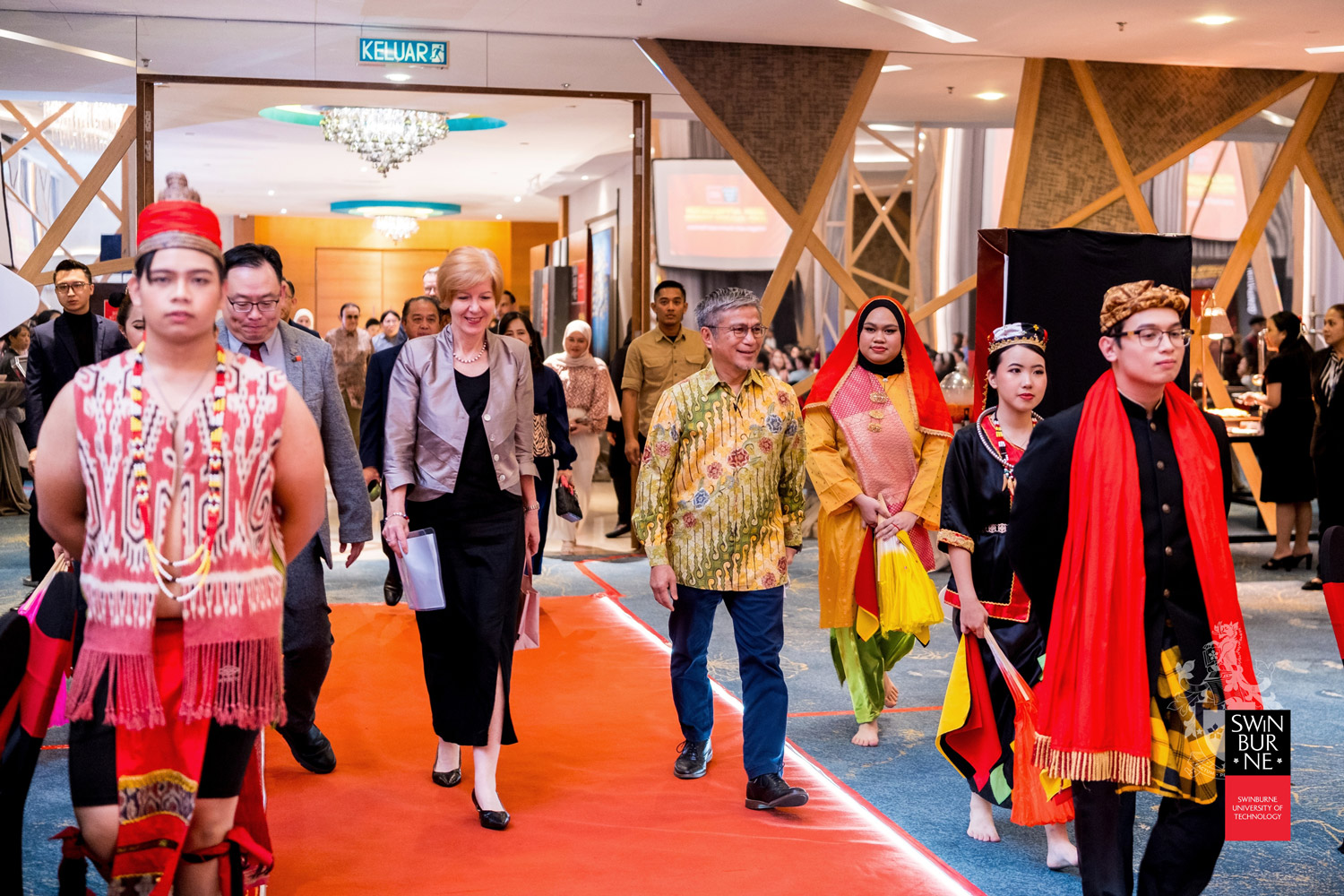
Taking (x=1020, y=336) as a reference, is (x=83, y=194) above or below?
above

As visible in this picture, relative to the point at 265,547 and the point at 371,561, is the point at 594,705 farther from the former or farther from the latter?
the point at 371,561

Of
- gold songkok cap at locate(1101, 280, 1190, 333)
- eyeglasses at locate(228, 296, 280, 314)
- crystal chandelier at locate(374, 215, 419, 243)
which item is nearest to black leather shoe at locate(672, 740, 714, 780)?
eyeglasses at locate(228, 296, 280, 314)

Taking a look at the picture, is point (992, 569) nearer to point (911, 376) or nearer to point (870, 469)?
point (870, 469)

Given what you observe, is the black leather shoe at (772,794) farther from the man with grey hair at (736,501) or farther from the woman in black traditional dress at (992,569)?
the woman in black traditional dress at (992,569)

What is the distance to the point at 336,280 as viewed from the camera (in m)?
20.9

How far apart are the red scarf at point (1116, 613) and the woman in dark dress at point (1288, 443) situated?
6.22 m

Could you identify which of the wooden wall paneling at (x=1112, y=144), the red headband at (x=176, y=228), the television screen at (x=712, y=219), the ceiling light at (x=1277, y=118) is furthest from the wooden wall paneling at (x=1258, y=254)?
the red headband at (x=176, y=228)

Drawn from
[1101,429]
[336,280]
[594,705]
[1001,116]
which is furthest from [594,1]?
[336,280]

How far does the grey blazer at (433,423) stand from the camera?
143 inches

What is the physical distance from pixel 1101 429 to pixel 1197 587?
0.38 meters

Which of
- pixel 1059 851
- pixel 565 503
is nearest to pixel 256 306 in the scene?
pixel 565 503

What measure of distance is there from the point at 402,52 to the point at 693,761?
5.38m

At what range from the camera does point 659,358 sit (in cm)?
767

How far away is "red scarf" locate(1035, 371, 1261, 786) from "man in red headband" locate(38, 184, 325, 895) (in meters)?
1.61
